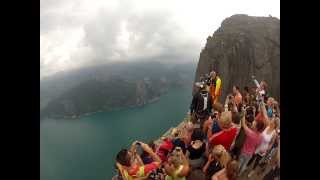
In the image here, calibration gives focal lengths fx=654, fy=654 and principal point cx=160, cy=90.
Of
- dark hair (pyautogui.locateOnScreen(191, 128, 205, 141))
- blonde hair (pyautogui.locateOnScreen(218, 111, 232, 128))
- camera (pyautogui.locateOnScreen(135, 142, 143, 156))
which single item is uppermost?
blonde hair (pyautogui.locateOnScreen(218, 111, 232, 128))

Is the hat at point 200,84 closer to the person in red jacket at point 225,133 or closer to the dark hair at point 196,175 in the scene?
the person in red jacket at point 225,133

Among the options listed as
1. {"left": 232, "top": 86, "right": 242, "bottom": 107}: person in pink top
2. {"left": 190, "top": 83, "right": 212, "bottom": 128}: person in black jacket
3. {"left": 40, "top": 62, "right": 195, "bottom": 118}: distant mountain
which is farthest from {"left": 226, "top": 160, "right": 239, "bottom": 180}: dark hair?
{"left": 40, "top": 62, "right": 195, "bottom": 118}: distant mountain

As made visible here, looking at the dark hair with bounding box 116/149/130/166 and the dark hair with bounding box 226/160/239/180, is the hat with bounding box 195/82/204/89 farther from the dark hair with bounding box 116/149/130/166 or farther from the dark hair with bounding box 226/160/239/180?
the dark hair with bounding box 116/149/130/166

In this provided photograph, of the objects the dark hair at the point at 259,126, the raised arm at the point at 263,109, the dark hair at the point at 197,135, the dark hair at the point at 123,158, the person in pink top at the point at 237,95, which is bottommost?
the dark hair at the point at 123,158

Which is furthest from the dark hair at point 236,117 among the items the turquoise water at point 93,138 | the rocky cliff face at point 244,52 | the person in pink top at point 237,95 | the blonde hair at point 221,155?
the turquoise water at point 93,138

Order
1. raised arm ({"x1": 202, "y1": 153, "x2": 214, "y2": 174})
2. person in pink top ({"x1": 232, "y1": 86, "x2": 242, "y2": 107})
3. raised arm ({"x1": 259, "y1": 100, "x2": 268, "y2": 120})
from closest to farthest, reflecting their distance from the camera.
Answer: raised arm ({"x1": 202, "y1": 153, "x2": 214, "y2": 174}), person in pink top ({"x1": 232, "y1": 86, "x2": 242, "y2": 107}), raised arm ({"x1": 259, "y1": 100, "x2": 268, "y2": 120})

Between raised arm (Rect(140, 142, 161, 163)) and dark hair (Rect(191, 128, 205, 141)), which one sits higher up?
dark hair (Rect(191, 128, 205, 141))
